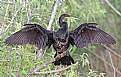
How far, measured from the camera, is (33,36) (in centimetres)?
292

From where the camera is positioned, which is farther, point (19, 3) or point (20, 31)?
point (19, 3)

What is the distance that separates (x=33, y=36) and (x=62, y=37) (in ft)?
0.68

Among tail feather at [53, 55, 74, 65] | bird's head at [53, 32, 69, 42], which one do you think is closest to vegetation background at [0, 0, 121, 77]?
tail feather at [53, 55, 74, 65]

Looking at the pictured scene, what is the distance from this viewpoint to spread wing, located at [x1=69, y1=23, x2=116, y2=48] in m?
2.90

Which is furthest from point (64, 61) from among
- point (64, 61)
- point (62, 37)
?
point (62, 37)

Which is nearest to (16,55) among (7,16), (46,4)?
(7,16)

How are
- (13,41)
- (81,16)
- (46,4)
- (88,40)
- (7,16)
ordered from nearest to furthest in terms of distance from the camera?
1. (13,41)
2. (88,40)
3. (7,16)
4. (46,4)
5. (81,16)

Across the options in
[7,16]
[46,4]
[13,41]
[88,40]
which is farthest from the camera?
[46,4]

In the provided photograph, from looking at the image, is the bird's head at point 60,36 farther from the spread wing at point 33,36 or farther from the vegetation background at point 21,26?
the vegetation background at point 21,26

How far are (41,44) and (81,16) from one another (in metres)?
1.83

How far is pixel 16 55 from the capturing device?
9.89 ft

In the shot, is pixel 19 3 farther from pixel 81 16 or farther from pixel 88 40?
pixel 81 16

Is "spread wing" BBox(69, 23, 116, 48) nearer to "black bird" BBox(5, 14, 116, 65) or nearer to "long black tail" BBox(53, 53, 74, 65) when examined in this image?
"black bird" BBox(5, 14, 116, 65)

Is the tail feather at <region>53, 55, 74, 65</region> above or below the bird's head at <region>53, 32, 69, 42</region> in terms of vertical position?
below
